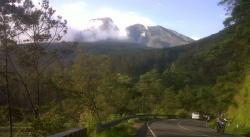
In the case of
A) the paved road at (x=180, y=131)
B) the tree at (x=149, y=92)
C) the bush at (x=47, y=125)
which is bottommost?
the tree at (x=149, y=92)

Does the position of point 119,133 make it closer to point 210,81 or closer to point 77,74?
point 77,74

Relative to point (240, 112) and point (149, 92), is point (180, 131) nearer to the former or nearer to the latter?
point (240, 112)

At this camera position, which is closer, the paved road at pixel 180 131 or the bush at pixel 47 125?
the bush at pixel 47 125

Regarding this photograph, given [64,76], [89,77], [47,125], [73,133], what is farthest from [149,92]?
[73,133]

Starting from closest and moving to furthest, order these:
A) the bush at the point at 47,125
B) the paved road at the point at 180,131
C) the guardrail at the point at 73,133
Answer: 1. the guardrail at the point at 73,133
2. the bush at the point at 47,125
3. the paved road at the point at 180,131

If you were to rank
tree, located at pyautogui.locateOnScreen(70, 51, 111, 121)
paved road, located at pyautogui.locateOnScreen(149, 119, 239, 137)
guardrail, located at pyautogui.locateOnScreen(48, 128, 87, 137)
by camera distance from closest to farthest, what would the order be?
guardrail, located at pyautogui.locateOnScreen(48, 128, 87, 137)
paved road, located at pyautogui.locateOnScreen(149, 119, 239, 137)
tree, located at pyautogui.locateOnScreen(70, 51, 111, 121)

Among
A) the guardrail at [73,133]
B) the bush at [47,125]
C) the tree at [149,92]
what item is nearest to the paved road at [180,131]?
the bush at [47,125]

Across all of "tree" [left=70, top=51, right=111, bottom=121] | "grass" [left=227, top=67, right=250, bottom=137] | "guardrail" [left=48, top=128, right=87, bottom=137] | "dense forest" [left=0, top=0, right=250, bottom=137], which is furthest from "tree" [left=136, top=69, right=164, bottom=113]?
"guardrail" [left=48, top=128, right=87, bottom=137]

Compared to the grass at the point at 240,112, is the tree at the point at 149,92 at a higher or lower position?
lower

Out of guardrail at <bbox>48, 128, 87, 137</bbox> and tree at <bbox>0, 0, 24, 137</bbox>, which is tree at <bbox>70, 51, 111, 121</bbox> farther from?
guardrail at <bbox>48, 128, 87, 137</bbox>

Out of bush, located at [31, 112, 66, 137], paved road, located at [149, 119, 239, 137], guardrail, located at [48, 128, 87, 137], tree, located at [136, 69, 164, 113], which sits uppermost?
guardrail, located at [48, 128, 87, 137]

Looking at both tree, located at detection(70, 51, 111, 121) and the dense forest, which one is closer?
the dense forest

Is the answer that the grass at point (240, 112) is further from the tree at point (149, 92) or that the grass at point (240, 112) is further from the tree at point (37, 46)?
the tree at point (149, 92)

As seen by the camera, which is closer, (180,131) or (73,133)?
(73,133)
